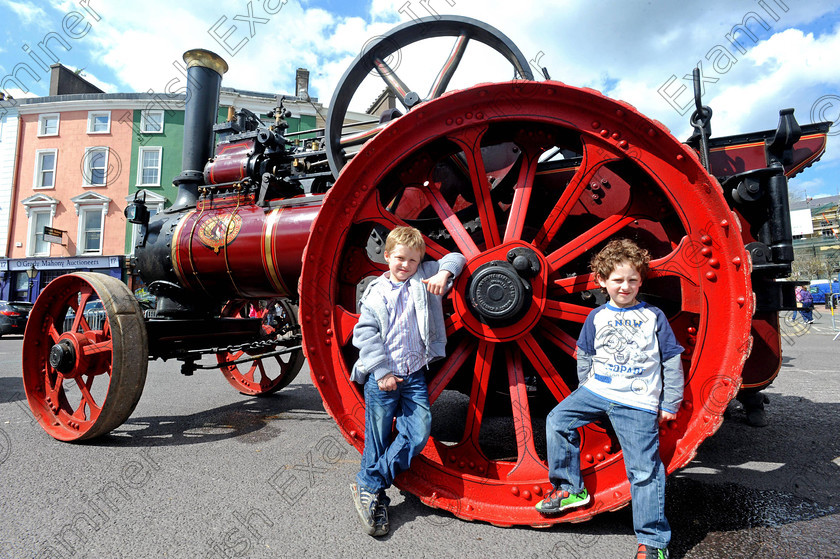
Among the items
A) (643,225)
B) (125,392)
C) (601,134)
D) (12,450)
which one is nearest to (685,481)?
(643,225)

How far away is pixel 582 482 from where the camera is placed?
189cm

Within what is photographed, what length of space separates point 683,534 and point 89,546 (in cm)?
240

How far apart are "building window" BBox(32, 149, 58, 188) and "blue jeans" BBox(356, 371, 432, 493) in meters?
22.4

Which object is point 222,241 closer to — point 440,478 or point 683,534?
point 440,478

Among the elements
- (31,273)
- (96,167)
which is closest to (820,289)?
(96,167)

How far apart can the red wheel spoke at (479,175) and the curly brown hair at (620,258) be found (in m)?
0.48

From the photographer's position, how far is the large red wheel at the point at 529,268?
6.07 feet

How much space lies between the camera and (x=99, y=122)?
728 inches

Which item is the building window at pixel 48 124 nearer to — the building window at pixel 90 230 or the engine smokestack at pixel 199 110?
the building window at pixel 90 230

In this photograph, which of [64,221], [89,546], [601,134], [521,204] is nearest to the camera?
[89,546]

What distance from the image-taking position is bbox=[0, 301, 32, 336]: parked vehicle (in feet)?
41.0

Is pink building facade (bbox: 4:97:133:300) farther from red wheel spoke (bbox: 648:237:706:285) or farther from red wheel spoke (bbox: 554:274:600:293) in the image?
red wheel spoke (bbox: 648:237:706:285)

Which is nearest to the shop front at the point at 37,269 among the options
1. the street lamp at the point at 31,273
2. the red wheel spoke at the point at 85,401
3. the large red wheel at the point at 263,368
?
the street lamp at the point at 31,273

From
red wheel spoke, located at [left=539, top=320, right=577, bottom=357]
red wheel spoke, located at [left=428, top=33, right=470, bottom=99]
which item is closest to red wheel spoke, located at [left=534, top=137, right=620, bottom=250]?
red wheel spoke, located at [left=539, top=320, right=577, bottom=357]
